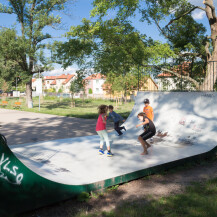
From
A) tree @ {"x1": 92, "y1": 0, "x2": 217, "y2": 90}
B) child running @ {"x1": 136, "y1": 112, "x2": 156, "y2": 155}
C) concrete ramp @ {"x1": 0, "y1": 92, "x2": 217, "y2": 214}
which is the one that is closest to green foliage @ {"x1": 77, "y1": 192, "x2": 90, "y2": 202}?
concrete ramp @ {"x1": 0, "y1": 92, "x2": 217, "y2": 214}

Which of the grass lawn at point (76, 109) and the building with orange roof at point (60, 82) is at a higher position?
the building with orange roof at point (60, 82)

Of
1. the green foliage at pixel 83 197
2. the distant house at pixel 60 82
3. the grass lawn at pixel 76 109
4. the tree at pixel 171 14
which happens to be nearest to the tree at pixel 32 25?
the grass lawn at pixel 76 109

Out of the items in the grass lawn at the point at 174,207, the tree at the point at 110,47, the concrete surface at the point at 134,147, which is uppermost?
the tree at the point at 110,47

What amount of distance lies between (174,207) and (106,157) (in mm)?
2809

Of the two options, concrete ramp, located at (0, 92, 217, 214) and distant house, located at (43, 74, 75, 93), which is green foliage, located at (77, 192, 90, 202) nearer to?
concrete ramp, located at (0, 92, 217, 214)

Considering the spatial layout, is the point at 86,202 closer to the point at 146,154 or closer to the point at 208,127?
the point at 146,154

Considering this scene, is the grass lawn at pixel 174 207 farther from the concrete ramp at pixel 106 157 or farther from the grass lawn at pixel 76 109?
the grass lawn at pixel 76 109

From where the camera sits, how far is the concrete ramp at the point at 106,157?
3.64m

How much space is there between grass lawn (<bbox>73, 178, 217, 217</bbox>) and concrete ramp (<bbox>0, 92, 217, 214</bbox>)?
0.69 meters

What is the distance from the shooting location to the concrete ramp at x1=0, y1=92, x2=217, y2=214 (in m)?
3.64

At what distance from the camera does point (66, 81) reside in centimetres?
10869

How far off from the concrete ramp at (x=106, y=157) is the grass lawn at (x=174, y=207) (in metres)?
0.69

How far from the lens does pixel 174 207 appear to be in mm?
4062

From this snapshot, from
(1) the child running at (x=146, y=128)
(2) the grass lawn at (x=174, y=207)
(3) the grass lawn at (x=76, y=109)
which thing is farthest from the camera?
(3) the grass lawn at (x=76, y=109)
